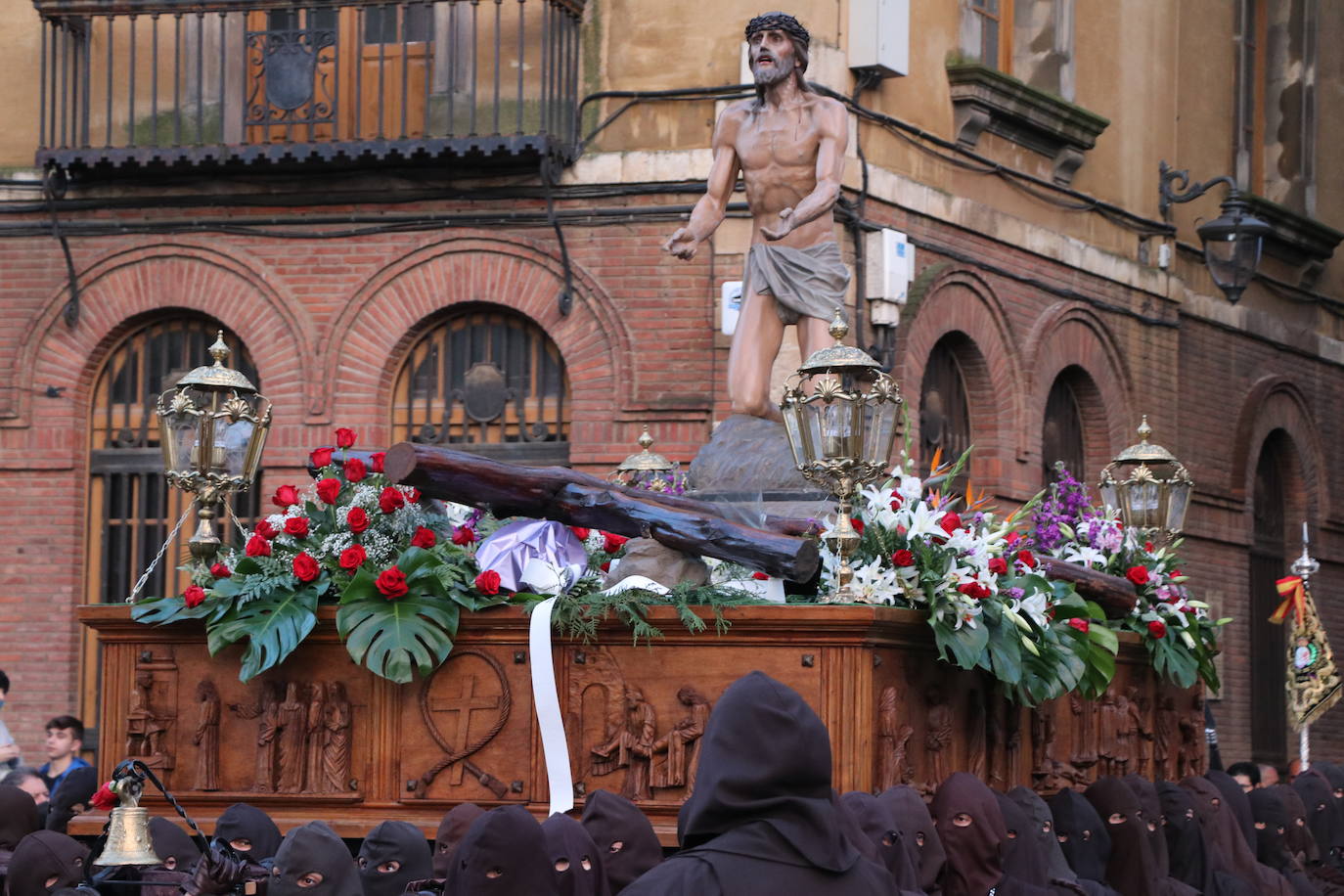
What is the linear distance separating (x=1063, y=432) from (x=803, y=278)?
30.1 feet

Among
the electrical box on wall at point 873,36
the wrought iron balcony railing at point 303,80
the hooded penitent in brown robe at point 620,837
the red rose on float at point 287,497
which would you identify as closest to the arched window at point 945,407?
the electrical box on wall at point 873,36

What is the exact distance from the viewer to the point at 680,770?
930 centimetres

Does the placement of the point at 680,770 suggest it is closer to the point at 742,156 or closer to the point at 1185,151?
the point at 742,156

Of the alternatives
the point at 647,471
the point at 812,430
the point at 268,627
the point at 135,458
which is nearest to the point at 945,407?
the point at 647,471

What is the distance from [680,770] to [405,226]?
28.1 feet

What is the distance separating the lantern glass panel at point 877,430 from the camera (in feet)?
31.9

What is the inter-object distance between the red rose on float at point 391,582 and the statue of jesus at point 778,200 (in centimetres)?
251

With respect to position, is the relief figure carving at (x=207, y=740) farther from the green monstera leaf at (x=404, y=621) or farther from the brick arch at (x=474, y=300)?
the brick arch at (x=474, y=300)

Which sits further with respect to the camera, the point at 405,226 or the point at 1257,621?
the point at 1257,621

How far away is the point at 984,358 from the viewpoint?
18.6 meters

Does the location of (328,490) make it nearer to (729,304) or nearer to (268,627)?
(268,627)

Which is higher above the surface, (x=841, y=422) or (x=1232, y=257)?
(x=1232, y=257)

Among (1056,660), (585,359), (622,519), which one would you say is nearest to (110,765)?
(622,519)

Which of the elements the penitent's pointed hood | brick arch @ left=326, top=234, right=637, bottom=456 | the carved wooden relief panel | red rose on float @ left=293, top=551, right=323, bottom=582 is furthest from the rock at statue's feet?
the penitent's pointed hood
